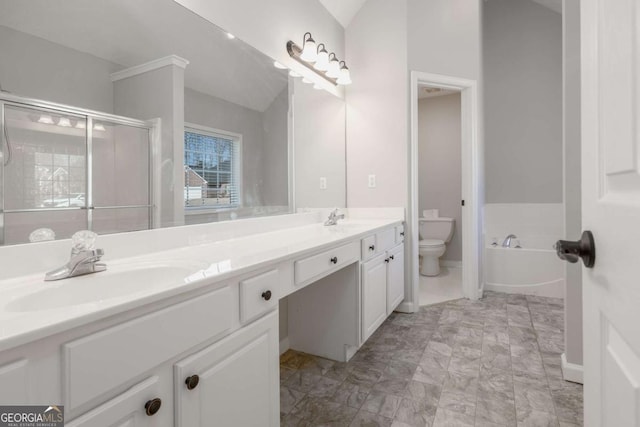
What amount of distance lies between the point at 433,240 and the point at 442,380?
2.43 m

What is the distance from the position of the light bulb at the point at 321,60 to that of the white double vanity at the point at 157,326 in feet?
4.75

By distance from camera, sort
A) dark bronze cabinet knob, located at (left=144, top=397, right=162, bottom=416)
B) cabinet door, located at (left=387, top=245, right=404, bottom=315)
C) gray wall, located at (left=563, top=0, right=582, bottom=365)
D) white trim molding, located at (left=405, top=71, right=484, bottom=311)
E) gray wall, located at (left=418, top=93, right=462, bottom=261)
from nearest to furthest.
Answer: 1. dark bronze cabinet knob, located at (left=144, top=397, right=162, bottom=416)
2. gray wall, located at (left=563, top=0, right=582, bottom=365)
3. cabinet door, located at (left=387, top=245, right=404, bottom=315)
4. white trim molding, located at (left=405, top=71, right=484, bottom=311)
5. gray wall, located at (left=418, top=93, right=462, bottom=261)

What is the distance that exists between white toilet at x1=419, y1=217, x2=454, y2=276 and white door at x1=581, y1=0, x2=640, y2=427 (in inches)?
131

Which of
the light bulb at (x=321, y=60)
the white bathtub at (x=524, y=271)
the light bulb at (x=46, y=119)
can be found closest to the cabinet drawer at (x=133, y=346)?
the light bulb at (x=46, y=119)

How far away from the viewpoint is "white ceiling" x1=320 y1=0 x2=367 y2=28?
266 cm

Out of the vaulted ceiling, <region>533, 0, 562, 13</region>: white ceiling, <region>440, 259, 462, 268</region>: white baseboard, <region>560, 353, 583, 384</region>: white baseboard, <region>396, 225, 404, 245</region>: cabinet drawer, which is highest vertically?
<region>533, 0, 562, 13</region>: white ceiling

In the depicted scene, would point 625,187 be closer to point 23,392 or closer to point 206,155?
point 23,392

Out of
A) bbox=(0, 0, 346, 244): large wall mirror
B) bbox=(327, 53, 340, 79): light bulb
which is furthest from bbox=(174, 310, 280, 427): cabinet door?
bbox=(327, 53, 340, 79): light bulb

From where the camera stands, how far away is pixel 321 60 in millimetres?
2469

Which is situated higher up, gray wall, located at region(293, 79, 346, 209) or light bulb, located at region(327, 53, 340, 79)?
light bulb, located at region(327, 53, 340, 79)

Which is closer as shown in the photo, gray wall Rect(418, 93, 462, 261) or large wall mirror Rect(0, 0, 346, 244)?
large wall mirror Rect(0, 0, 346, 244)

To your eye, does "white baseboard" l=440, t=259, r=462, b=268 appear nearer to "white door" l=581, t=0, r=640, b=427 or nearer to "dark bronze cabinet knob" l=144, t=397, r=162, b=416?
"white door" l=581, t=0, r=640, b=427

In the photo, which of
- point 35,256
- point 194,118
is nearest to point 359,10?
point 194,118

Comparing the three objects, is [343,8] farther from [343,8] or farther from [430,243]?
[430,243]
